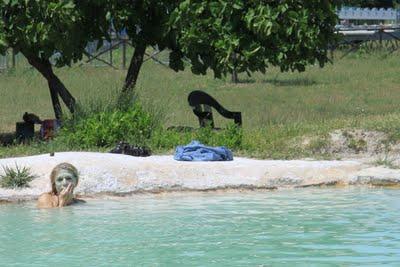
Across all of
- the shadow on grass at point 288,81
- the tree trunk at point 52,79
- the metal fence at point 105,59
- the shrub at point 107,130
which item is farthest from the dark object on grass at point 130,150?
the metal fence at point 105,59

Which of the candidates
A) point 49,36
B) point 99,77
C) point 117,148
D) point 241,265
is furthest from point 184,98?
point 241,265

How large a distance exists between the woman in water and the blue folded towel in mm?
2185

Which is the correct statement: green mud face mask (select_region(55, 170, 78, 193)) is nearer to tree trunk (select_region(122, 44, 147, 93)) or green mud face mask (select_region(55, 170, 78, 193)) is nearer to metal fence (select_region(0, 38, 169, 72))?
tree trunk (select_region(122, 44, 147, 93))

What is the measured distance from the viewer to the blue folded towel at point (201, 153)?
1391cm

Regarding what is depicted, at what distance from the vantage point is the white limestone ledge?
12.9 m

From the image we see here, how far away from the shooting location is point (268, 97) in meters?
29.6

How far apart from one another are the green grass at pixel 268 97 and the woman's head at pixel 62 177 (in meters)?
3.22

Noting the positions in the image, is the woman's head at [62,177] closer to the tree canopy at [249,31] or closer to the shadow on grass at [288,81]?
the tree canopy at [249,31]

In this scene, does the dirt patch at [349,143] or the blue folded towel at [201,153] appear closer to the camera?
the blue folded towel at [201,153]

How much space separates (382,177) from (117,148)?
3.68 meters

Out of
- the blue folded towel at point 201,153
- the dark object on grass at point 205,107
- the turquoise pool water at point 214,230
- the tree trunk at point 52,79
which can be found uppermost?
the tree trunk at point 52,79

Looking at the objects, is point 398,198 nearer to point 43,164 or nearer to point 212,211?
point 212,211

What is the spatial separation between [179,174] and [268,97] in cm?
1656

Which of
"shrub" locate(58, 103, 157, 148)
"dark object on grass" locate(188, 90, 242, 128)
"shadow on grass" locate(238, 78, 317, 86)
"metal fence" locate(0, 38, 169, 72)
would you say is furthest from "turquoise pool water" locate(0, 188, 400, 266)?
"metal fence" locate(0, 38, 169, 72)
